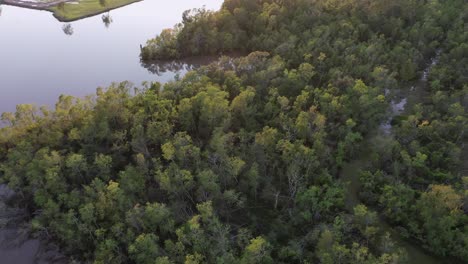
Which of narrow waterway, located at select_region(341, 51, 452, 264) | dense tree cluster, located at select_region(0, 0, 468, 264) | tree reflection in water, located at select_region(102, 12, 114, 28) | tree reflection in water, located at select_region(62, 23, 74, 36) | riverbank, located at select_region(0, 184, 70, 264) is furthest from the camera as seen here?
tree reflection in water, located at select_region(102, 12, 114, 28)

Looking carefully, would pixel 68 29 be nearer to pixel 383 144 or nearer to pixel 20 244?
pixel 20 244

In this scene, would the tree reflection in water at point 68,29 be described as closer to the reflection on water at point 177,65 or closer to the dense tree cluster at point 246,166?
the reflection on water at point 177,65

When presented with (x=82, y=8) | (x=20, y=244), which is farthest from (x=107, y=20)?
(x=20, y=244)

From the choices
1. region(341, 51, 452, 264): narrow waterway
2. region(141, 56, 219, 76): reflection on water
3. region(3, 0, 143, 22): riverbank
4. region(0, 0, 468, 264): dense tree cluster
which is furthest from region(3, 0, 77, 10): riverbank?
region(341, 51, 452, 264): narrow waterway

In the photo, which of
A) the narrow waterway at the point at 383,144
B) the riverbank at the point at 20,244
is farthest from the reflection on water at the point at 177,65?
the riverbank at the point at 20,244

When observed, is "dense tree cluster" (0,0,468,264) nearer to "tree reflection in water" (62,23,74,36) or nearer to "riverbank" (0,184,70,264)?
"riverbank" (0,184,70,264)
